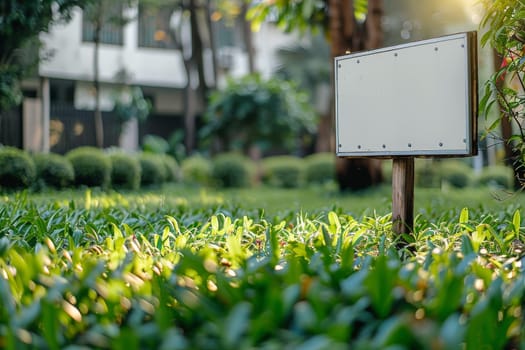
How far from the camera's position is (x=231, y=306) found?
199 cm

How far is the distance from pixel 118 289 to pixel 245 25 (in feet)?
65.5

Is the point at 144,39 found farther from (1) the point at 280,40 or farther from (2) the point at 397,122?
(2) the point at 397,122

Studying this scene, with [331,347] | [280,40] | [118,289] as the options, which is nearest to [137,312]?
[118,289]

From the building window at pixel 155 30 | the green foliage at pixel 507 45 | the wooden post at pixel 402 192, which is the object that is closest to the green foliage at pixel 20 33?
the wooden post at pixel 402 192

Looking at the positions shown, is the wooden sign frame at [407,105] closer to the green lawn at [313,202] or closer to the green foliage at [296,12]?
the green lawn at [313,202]

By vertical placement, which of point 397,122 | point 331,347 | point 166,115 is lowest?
point 331,347

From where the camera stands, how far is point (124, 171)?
12.1m

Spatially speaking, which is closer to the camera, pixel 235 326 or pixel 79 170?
pixel 235 326

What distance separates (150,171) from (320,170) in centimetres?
470

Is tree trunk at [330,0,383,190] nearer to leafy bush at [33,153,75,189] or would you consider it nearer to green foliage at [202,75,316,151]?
leafy bush at [33,153,75,189]

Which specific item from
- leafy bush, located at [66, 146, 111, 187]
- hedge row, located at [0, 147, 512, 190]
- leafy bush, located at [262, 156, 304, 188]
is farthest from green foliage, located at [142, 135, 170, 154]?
leafy bush, located at [66, 146, 111, 187]

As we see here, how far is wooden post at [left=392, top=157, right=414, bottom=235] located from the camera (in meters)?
3.69

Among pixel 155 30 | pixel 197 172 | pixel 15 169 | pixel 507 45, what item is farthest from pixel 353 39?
pixel 155 30

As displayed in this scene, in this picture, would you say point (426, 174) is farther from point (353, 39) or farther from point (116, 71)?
point (116, 71)
